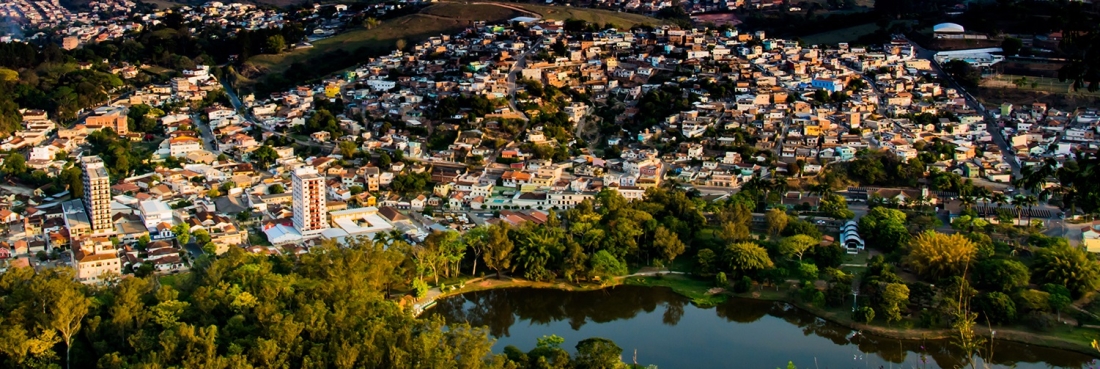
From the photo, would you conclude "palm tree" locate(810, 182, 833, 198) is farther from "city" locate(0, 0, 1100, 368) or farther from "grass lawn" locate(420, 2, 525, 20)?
"grass lawn" locate(420, 2, 525, 20)

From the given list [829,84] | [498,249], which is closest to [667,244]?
[498,249]

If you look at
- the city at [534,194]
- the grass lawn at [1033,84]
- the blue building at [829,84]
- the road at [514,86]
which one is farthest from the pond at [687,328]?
the grass lawn at [1033,84]

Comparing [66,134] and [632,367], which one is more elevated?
[632,367]

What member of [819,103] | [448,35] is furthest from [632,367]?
[448,35]

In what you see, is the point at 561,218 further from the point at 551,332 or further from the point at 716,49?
the point at 716,49

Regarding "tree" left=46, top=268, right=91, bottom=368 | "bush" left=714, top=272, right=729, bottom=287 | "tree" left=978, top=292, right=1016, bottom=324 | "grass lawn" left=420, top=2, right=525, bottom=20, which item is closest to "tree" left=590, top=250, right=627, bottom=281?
"bush" left=714, top=272, right=729, bottom=287

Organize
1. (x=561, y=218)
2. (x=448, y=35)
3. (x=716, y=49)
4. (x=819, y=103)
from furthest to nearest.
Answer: (x=448, y=35) → (x=716, y=49) → (x=819, y=103) → (x=561, y=218)
